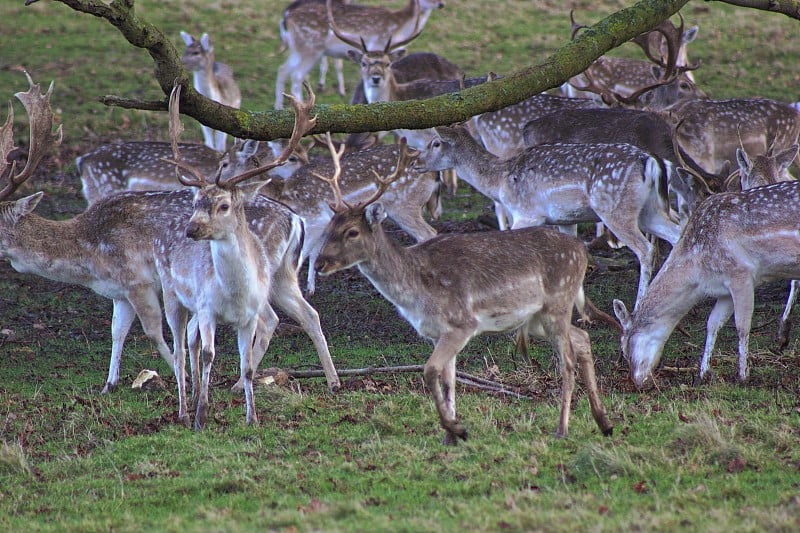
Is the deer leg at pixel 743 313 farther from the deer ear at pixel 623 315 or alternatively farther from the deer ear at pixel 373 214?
the deer ear at pixel 373 214

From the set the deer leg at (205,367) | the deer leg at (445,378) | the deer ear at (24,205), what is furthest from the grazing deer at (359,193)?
the deer leg at (445,378)

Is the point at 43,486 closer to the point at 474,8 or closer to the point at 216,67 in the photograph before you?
the point at 216,67

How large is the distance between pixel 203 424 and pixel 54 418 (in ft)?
3.24

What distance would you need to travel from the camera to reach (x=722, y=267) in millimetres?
7379

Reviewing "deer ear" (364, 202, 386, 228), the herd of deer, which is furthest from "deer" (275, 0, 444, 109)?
"deer ear" (364, 202, 386, 228)

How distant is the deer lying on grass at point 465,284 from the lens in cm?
597

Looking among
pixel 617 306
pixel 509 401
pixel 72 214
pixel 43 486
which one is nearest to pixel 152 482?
pixel 43 486

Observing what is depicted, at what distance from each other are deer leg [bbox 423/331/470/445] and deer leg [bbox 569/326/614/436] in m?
0.66

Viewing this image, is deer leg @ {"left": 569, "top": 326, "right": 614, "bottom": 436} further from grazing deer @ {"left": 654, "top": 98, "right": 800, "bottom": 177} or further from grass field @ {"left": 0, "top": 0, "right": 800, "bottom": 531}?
grazing deer @ {"left": 654, "top": 98, "right": 800, "bottom": 177}

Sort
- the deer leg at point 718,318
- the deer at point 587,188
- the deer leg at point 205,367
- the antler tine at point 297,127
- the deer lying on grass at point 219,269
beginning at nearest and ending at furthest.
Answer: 1. the deer lying on grass at point 219,269
2. the antler tine at point 297,127
3. the deer leg at point 205,367
4. the deer leg at point 718,318
5. the deer at point 587,188

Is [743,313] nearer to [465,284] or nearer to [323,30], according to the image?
[465,284]

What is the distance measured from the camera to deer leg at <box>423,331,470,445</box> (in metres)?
5.67

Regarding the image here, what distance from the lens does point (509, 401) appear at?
688cm

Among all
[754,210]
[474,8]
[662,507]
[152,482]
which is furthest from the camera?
[474,8]
